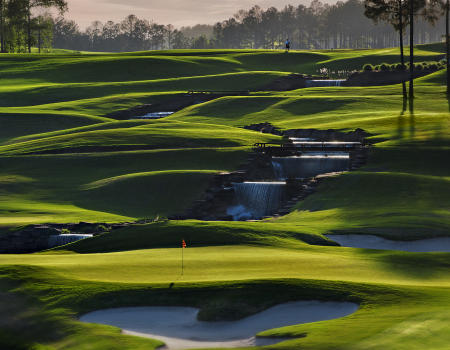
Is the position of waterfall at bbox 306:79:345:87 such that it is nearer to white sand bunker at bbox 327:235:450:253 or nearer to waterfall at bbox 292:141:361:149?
waterfall at bbox 292:141:361:149

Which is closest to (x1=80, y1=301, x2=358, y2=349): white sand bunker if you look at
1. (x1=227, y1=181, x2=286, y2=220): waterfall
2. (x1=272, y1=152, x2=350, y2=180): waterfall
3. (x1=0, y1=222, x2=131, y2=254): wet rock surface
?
(x1=0, y1=222, x2=131, y2=254): wet rock surface

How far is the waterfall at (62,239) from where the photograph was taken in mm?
40531

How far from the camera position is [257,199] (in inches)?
2078

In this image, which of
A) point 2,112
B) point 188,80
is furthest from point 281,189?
point 188,80

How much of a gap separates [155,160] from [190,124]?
17849 mm

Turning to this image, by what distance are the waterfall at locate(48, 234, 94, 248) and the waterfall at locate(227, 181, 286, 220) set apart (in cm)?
1308

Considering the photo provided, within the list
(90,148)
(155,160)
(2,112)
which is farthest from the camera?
(2,112)

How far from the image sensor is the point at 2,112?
319 ft

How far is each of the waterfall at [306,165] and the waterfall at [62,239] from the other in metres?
22.1

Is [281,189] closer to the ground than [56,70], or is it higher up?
closer to the ground

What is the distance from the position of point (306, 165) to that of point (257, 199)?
27.2 ft

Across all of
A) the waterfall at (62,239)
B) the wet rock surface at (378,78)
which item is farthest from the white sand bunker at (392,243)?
the wet rock surface at (378,78)

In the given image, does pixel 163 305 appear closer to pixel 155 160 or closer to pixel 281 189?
pixel 281 189

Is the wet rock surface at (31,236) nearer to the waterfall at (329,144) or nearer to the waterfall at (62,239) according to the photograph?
the waterfall at (62,239)
